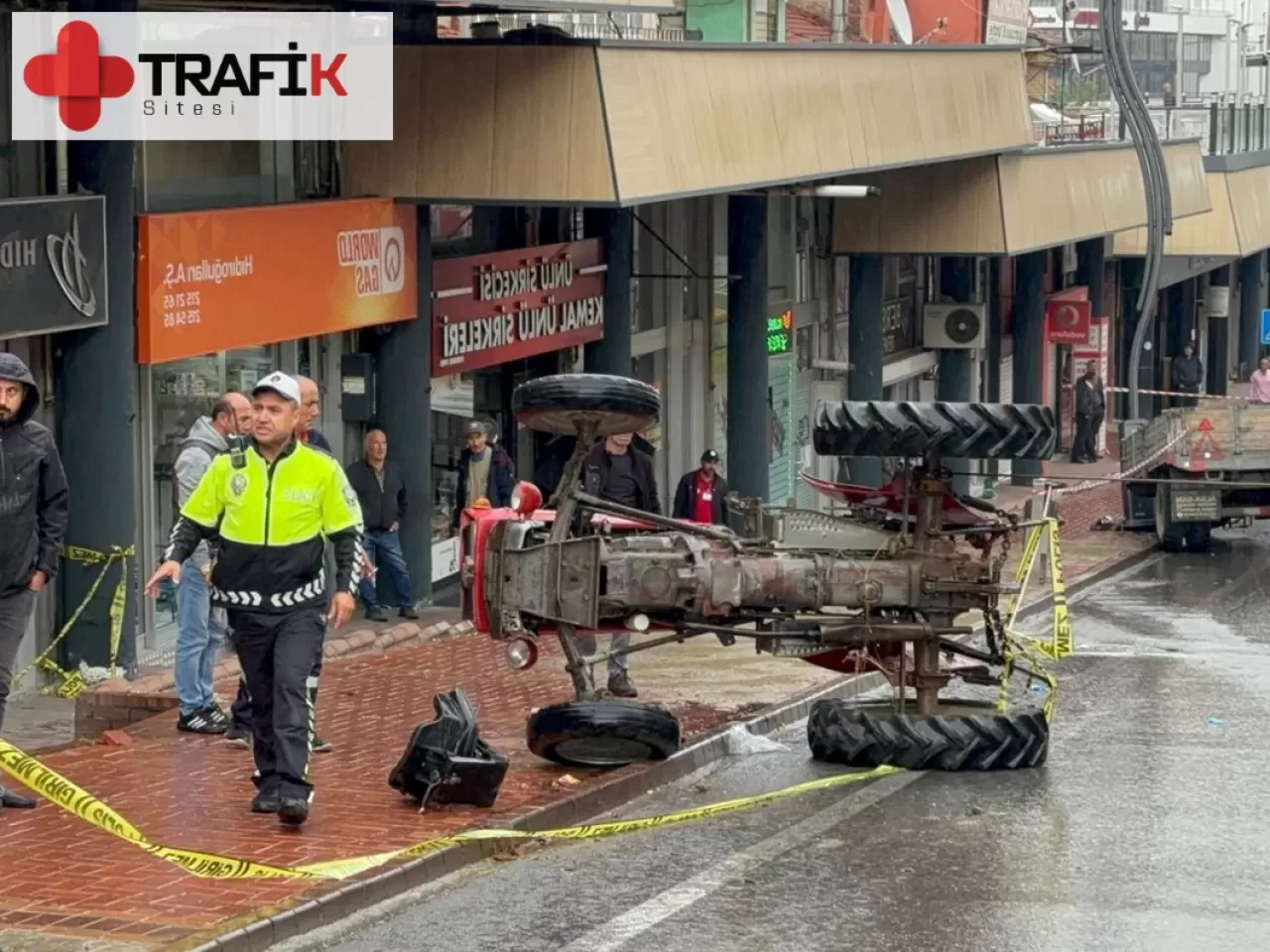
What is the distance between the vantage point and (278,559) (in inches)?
374

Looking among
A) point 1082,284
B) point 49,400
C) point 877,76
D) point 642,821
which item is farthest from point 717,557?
point 1082,284

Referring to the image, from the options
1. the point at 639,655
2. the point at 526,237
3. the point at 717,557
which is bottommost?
the point at 639,655

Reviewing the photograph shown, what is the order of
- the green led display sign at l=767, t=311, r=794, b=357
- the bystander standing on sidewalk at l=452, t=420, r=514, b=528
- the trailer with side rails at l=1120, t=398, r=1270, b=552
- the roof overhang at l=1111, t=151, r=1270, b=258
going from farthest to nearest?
the roof overhang at l=1111, t=151, r=1270, b=258 < the green led display sign at l=767, t=311, r=794, b=357 < the trailer with side rails at l=1120, t=398, r=1270, b=552 < the bystander standing on sidewalk at l=452, t=420, r=514, b=528

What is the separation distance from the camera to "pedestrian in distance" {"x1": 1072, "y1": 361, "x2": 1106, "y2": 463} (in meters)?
37.0

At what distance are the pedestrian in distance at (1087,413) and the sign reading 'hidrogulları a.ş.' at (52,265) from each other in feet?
82.2

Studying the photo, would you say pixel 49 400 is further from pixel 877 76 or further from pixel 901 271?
pixel 901 271

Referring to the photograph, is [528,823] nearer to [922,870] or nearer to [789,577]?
[922,870]

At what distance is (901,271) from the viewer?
109 feet

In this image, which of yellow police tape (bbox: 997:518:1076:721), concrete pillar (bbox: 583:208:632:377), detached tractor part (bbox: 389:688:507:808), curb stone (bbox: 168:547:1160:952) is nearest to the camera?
curb stone (bbox: 168:547:1160:952)

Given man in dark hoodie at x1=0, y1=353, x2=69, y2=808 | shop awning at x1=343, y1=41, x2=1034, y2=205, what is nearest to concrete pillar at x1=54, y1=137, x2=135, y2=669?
shop awning at x1=343, y1=41, x2=1034, y2=205

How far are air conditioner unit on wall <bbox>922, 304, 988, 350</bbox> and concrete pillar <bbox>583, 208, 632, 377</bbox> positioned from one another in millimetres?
10991

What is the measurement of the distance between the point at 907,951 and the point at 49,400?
25.9 feet

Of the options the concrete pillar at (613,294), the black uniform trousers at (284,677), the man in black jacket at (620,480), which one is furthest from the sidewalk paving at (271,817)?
the concrete pillar at (613,294)

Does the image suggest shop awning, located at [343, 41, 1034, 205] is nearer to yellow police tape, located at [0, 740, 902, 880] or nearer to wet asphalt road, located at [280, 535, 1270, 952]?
wet asphalt road, located at [280, 535, 1270, 952]
